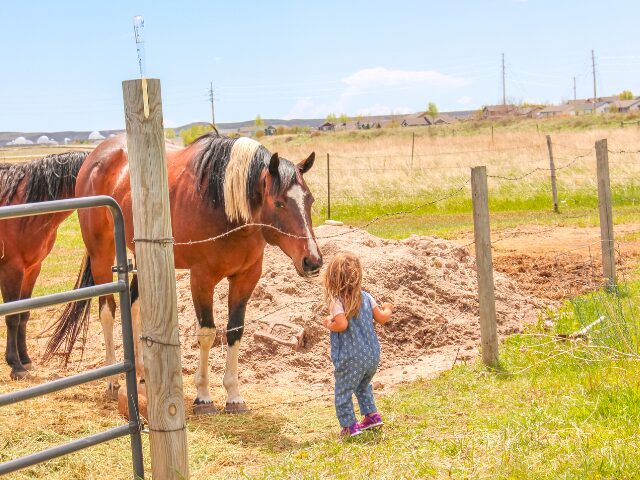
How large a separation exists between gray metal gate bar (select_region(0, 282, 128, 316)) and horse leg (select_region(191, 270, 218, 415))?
231 centimetres

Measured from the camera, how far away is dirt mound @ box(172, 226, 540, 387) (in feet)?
24.9

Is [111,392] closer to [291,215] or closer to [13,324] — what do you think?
[13,324]

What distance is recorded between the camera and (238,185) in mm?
6012

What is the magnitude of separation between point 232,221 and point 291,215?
0.53 metres

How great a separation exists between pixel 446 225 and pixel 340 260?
1228 centimetres

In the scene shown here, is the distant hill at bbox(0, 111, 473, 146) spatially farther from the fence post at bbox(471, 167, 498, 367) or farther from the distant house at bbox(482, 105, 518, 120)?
the fence post at bbox(471, 167, 498, 367)

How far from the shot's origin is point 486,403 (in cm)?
561

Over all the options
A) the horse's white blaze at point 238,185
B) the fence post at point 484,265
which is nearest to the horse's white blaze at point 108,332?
the horse's white blaze at point 238,185

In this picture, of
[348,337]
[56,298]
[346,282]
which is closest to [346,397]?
[348,337]

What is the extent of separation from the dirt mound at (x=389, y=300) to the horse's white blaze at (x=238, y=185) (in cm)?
146

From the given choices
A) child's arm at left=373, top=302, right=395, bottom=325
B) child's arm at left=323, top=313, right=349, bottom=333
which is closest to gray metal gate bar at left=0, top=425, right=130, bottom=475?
child's arm at left=323, top=313, right=349, bottom=333

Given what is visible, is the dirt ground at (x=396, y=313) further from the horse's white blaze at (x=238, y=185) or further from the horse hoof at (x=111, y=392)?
the horse's white blaze at (x=238, y=185)

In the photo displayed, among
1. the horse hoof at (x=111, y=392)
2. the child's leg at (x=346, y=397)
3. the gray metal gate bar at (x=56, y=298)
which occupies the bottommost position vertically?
the horse hoof at (x=111, y=392)

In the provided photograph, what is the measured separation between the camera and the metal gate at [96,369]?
3.48 metres
